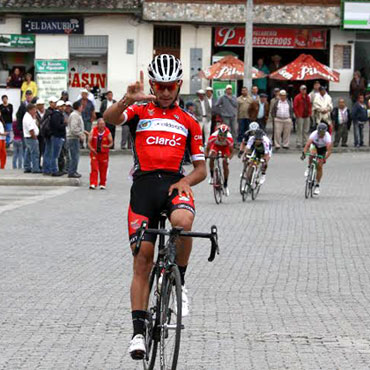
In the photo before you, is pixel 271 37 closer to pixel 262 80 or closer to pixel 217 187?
pixel 262 80

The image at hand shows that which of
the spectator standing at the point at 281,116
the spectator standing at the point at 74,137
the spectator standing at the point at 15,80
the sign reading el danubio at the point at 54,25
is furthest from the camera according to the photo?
the sign reading el danubio at the point at 54,25

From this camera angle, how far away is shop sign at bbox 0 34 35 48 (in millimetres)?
44812

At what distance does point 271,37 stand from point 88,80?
22.0 ft

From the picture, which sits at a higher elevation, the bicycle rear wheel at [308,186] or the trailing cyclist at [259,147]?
the trailing cyclist at [259,147]

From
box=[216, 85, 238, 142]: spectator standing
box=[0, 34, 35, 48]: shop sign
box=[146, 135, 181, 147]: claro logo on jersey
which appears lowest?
box=[146, 135, 181, 147]: claro logo on jersey

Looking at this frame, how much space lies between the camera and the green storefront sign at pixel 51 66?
4459 centimetres

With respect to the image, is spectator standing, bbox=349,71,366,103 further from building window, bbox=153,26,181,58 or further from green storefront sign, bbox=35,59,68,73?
green storefront sign, bbox=35,59,68,73

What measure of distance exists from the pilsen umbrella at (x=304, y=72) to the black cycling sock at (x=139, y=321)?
1329 inches

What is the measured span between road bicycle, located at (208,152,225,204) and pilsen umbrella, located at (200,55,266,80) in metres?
17.4

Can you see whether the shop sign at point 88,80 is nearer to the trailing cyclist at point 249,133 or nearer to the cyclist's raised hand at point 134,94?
the trailing cyclist at point 249,133

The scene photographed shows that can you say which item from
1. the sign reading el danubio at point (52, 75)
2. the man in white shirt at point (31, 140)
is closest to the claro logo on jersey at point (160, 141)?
the man in white shirt at point (31, 140)

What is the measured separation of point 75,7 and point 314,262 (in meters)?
31.7

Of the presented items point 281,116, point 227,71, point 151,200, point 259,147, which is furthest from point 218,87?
point 151,200

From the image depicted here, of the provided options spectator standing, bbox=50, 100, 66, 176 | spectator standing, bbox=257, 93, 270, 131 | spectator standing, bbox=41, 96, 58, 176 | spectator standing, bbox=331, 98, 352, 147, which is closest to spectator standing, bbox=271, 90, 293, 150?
spectator standing, bbox=257, 93, 270, 131
